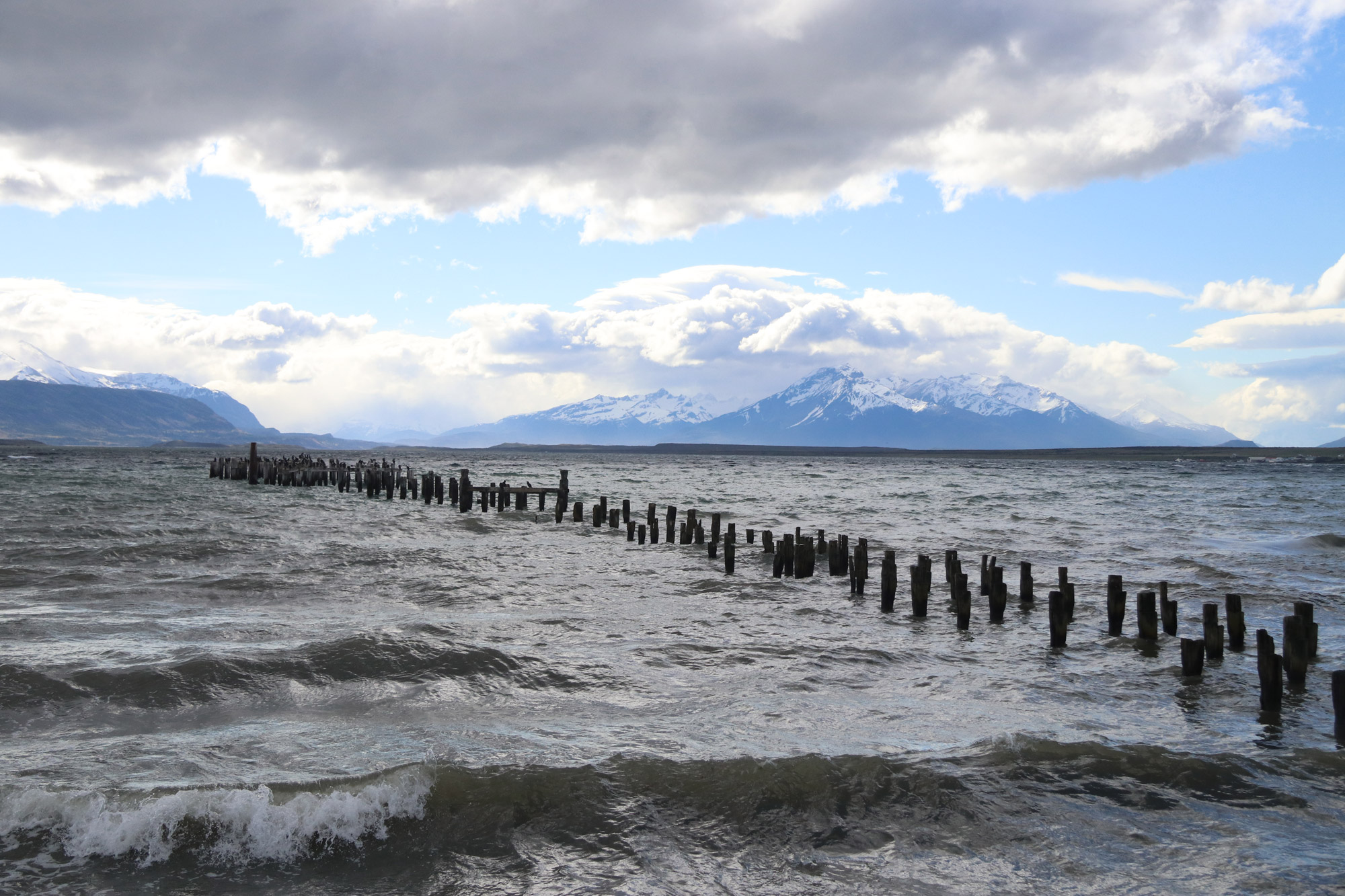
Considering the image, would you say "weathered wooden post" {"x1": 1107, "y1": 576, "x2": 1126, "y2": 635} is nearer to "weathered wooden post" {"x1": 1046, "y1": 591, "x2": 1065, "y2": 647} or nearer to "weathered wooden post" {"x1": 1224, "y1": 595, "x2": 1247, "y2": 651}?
"weathered wooden post" {"x1": 1046, "y1": 591, "x2": 1065, "y2": 647}

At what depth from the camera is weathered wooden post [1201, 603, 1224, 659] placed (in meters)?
12.3

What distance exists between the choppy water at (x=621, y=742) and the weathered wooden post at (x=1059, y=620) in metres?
0.32

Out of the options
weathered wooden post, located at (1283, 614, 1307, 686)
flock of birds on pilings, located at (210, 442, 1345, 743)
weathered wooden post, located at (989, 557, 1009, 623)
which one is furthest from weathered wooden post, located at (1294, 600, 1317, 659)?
weathered wooden post, located at (989, 557, 1009, 623)

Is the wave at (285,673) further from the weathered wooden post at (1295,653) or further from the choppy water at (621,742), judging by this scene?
the weathered wooden post at (1295,653)

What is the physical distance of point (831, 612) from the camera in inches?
655

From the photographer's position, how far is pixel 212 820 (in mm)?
6766

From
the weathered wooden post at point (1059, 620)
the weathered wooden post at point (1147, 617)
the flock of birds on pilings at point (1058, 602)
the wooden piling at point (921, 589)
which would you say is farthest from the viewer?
the wooden piling at point (921, 589)

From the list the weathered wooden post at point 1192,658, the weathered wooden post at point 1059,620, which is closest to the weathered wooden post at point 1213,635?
the weathered wooden post at point 1192,658

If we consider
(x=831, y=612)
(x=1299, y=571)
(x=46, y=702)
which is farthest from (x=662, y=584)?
(x=1299, y=571)

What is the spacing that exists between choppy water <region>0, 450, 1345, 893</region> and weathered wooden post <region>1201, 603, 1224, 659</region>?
173mm

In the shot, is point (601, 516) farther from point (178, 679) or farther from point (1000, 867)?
point (1000, 867)

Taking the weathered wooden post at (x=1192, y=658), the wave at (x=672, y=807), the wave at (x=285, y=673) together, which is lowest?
the wave at (x=672, y=807)

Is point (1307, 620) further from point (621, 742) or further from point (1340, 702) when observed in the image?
point (621, 742)

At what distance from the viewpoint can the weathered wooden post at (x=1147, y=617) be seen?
44.8 ft
